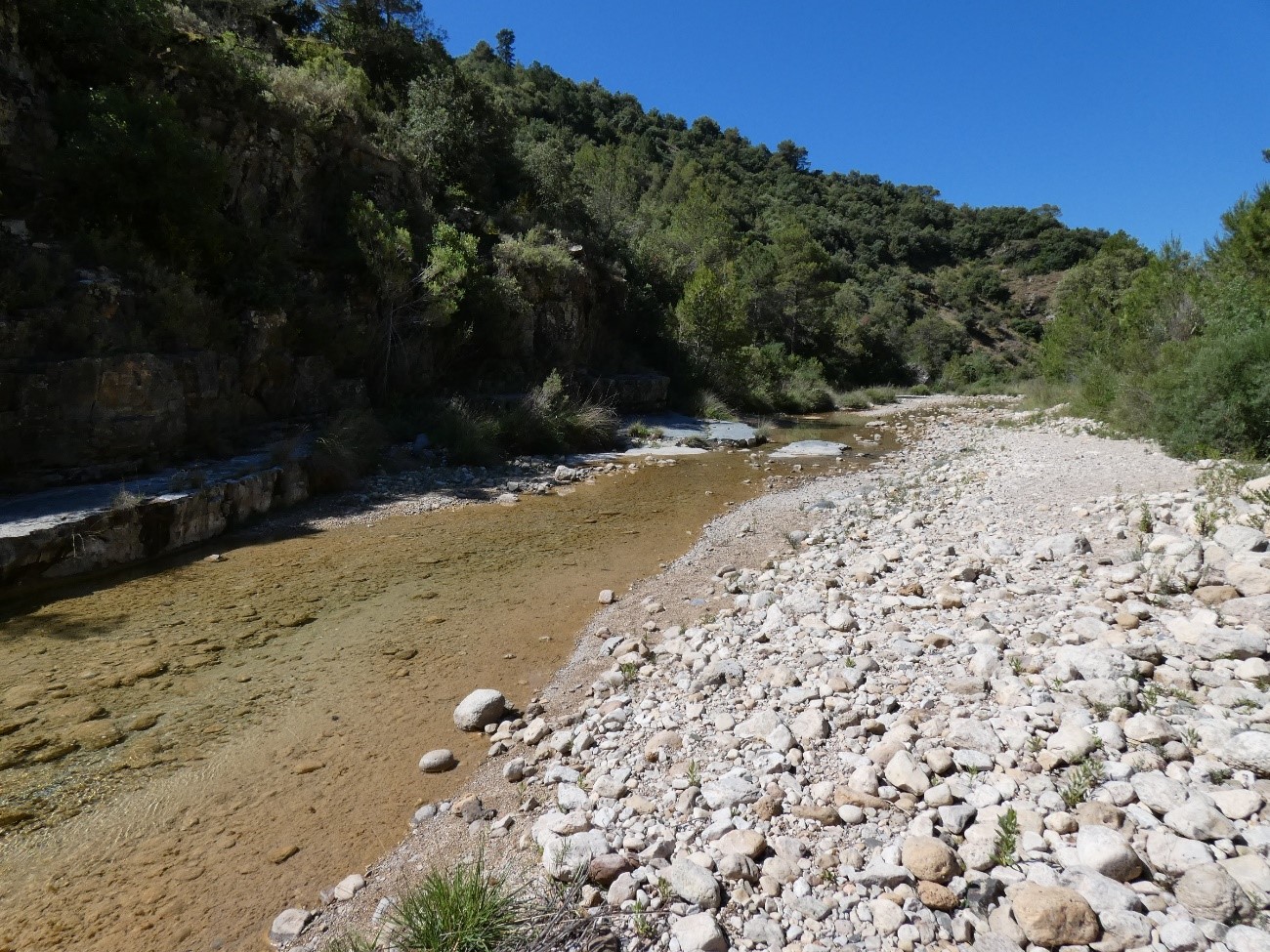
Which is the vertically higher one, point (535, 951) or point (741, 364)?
point (741, 364)

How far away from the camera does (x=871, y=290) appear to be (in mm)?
64062

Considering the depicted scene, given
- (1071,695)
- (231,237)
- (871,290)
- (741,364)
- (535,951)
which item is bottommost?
(535,951)

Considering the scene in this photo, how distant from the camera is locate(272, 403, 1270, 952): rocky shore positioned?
227 centimetres

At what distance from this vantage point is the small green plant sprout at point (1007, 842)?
7.93 ft

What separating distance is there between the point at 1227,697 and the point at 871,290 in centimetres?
6775

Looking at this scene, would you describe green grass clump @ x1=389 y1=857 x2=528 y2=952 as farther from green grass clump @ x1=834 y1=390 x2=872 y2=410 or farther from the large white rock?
green grass clump @ x1=834 y1=390 x2=872 y2=410

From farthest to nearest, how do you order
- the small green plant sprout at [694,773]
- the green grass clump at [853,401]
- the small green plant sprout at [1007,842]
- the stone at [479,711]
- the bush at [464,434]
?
1. the green grass clump at [853,401]
2. the bush at [464,434]
3. the stone at [479,711]
4. the small green plant sprout at [694,773]
5. the small green plant sprout at [1007,842]

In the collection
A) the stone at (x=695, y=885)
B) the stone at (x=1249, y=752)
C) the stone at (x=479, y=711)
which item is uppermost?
the stone at (x=1249, y=752)

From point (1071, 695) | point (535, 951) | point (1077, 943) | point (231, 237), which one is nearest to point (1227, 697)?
point (1071, 695)

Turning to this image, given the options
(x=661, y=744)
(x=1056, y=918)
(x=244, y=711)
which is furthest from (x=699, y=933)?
(x=244, y=711)

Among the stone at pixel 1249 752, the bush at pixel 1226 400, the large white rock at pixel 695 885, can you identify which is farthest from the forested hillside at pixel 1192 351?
the large white rock at pixel 695 885

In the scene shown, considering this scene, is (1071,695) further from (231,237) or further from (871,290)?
(871,290)

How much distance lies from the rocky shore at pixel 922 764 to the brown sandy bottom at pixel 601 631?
0.09ft

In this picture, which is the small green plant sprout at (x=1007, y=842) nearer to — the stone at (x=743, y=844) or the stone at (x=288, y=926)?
the stone at (x=743, y=844)
